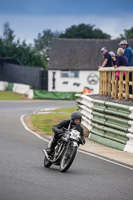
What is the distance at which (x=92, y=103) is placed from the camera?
61.8ft

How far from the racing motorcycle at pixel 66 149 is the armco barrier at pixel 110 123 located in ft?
13.7

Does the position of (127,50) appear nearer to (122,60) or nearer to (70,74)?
(122,60)

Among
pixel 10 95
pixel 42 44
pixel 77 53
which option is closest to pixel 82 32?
pixel 77 53

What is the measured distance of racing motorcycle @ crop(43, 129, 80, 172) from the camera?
1035 centimetres

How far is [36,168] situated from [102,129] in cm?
603

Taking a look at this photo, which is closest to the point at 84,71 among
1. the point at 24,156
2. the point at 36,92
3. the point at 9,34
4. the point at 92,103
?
the point at 36,92

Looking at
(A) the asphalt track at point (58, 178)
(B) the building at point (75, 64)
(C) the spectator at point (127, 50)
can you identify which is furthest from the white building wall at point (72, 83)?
(A) the asphalt track at point (58, 178)

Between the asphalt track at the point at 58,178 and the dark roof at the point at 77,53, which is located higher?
the dark roof at the point at 77,53

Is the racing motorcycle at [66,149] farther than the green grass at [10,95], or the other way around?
the green grass at [10,95]

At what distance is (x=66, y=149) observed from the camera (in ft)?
34.7

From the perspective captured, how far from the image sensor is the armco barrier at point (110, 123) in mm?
15105

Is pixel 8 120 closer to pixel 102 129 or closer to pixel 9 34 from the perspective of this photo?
pixel 102 129

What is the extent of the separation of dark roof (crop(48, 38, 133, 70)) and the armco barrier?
160 ft

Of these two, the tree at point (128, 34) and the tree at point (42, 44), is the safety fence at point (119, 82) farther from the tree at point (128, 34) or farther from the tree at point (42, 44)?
the tree at point (42, 44)
